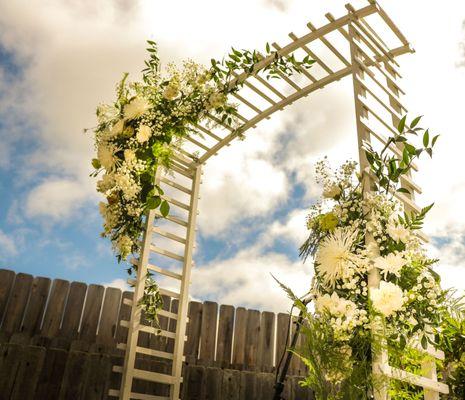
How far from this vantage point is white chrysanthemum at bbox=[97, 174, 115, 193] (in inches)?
125

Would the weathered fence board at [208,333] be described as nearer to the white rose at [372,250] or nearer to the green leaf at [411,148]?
the white rose at [372,250]

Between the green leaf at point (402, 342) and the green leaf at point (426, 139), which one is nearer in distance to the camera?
the green leaf at point (402, 342)

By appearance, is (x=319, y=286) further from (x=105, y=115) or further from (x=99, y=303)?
(x=99, y=303)

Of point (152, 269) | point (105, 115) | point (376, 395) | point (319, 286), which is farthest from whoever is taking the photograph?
point (152, 269)

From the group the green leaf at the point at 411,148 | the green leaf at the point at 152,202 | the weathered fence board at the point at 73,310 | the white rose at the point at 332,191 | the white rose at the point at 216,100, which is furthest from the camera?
the weathered fence board at the point at 73,310

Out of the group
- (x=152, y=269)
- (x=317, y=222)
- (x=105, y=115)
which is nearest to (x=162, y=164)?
(x=105, y=115)

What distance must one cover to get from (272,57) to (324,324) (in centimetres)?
219

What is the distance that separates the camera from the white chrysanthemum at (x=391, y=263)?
2.01m

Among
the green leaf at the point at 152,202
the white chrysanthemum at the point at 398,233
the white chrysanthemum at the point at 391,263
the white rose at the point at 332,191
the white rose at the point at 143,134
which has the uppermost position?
the white rose at the point at 143,134

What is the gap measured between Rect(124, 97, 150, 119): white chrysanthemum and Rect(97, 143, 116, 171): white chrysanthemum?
0.24m

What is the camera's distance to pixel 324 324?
1.90m

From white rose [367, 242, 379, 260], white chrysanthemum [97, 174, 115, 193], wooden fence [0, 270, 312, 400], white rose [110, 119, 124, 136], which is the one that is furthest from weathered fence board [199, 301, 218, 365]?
white rose [367, 242, 379, 260]

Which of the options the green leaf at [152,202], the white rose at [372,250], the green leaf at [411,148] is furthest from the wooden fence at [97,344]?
the green leaf at [411,148]

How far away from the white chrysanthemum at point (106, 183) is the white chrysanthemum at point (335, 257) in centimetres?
160
